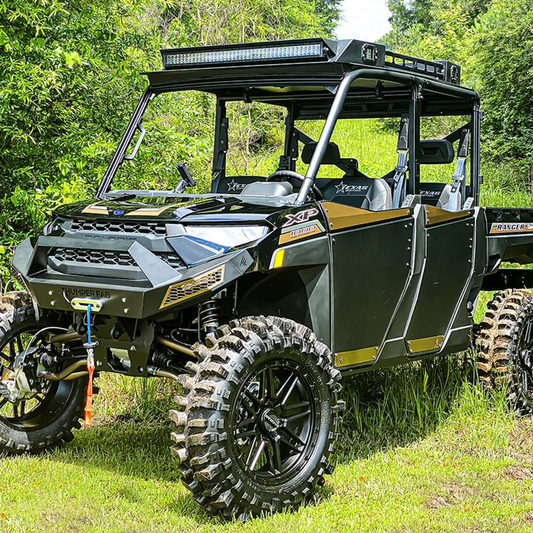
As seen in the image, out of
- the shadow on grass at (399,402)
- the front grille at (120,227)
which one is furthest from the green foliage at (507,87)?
the front grille at (120,227)

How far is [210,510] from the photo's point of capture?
4.29 m

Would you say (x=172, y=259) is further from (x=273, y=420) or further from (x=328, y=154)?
(x=328, y=154)

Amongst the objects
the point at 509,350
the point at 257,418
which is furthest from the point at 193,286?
the point at 509,350

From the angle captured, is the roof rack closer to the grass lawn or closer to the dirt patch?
the grass lawn

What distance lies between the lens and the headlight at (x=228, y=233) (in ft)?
14.6

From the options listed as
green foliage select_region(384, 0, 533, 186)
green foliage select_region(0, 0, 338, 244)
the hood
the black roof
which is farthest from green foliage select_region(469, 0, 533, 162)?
the hood

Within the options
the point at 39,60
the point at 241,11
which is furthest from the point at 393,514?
the point at 241,11

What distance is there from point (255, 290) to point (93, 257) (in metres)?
1.00

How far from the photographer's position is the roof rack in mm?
5605

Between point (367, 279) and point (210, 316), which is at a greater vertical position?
point (367, 279)

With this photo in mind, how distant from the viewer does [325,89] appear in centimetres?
583

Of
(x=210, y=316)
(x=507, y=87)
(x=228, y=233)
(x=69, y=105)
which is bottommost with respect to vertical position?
(x=210, y=316)

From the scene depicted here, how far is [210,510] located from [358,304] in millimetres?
1532

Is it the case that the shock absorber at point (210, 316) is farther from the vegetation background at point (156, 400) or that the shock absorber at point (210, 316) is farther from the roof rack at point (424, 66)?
the roof rack at point (424, 66)
